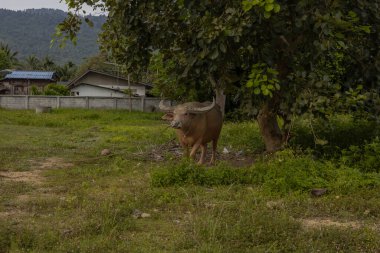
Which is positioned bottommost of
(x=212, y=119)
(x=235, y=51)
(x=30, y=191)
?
(x=30, y=191)

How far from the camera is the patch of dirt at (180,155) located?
9.86 m

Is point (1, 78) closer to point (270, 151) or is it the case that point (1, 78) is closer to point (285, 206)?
point (270, 151)

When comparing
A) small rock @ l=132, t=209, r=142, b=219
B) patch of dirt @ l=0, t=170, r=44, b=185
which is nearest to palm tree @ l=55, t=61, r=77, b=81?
patch of dirt @ l=0, t=170, r=44, b=185

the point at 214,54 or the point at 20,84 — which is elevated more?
the point at 20,84

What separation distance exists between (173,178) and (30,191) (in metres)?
2.04

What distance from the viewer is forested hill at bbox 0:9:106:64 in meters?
145

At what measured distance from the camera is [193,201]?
620 cm

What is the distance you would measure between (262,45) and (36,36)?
161363 mm

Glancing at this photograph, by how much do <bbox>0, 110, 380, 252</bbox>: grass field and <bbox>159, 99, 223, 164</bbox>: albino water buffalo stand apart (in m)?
0.88

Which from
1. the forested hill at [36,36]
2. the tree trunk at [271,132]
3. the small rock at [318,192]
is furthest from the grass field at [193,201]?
the forested hill at [36,36]

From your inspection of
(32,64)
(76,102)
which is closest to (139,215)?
(76,102)

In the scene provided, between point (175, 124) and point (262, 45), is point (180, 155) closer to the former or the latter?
point (175, 124)

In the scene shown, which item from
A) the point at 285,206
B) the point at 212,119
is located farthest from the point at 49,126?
the point at 285,206

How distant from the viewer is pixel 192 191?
6.70 meters
